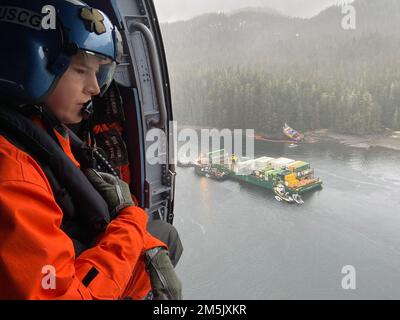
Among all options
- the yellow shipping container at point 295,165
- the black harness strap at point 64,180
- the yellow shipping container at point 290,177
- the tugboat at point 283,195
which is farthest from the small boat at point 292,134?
the black harness strap at point 64,180

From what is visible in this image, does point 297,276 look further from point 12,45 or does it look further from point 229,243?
point 12,45

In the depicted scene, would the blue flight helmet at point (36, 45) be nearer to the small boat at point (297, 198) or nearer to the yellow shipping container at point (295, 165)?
the yellow shipping container at point (295, 165)

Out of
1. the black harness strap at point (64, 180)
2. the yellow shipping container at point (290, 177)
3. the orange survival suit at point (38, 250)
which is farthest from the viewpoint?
the yellow shipping container at point (290, 177)

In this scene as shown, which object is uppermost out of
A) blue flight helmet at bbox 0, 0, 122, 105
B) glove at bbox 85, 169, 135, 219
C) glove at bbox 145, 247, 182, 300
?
blue flight helmet at bbox 0, 0, 122, 105

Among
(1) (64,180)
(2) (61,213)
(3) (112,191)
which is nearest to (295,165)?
(3) (112,191)

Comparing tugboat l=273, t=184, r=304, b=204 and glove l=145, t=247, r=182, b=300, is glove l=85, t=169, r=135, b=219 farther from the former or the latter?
tugboat l=273, t=184, r=304, b=204

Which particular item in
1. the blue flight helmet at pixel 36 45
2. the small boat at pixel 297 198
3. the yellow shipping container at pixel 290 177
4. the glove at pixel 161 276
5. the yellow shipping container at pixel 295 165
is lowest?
the small boat at pixel 297 198

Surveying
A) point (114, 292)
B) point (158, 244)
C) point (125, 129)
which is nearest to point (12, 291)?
point (114, 292)

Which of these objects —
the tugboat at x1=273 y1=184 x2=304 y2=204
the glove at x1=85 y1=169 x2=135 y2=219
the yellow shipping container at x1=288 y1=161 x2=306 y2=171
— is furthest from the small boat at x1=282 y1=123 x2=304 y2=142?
the glove at x1=85 y1=169 x2=135 y2=219
